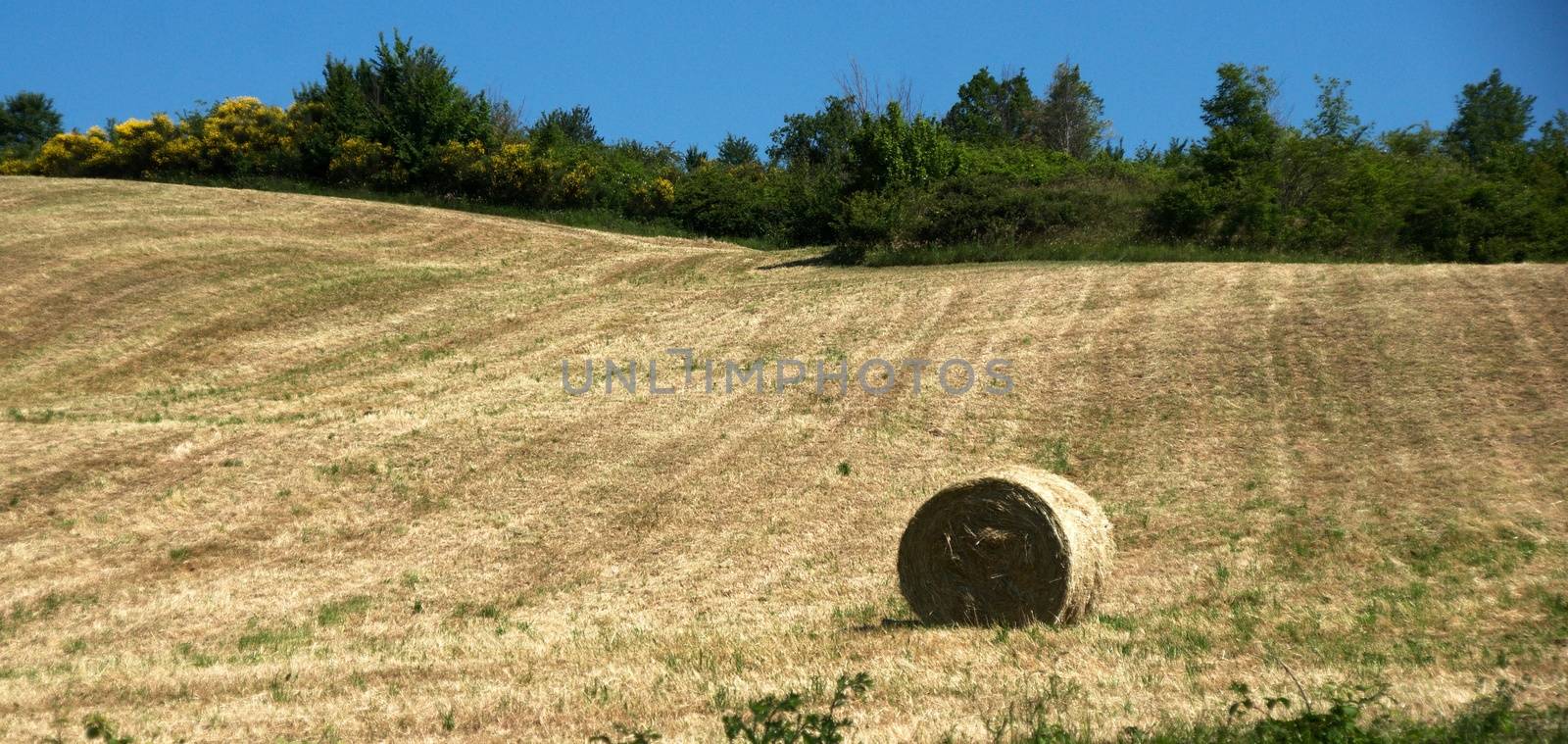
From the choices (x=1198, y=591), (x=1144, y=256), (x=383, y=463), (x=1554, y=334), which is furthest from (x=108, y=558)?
(x=1144, y=256)

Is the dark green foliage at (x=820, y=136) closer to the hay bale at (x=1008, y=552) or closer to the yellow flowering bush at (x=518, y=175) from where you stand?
the yellow flowering bush at (x=518, y=175)

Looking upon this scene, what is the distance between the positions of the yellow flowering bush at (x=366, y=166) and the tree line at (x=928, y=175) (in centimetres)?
9

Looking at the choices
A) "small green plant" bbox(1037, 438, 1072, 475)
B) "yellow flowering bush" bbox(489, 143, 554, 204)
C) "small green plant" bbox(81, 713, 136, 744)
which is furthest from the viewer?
"yellow flowering bush" bbox(489, 143, 554, 204)

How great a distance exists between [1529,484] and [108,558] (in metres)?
19.1

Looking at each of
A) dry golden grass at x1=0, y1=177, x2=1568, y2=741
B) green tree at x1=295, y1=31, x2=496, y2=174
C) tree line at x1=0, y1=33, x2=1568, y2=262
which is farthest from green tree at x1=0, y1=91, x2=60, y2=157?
dry golden grass at x1=0, y1=177, x2=1568, y2=741

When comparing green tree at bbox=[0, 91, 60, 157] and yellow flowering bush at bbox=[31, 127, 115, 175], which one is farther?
green tree at bbox=[0, 91, 60, 157]

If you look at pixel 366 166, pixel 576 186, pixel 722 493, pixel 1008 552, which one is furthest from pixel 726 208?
pixel 1008 552

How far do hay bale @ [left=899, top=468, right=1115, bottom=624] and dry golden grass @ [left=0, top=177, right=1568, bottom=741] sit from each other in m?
0.55

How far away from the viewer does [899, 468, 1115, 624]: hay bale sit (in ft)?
37.4

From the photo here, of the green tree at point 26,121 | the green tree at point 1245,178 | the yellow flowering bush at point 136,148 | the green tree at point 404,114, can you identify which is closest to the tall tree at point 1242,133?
the green tree at point 1245,178

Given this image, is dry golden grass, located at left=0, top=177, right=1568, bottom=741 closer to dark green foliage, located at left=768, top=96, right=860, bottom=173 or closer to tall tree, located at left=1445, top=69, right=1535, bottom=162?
dark green foliage, located at left=768, top=96, right=860, bottom=173

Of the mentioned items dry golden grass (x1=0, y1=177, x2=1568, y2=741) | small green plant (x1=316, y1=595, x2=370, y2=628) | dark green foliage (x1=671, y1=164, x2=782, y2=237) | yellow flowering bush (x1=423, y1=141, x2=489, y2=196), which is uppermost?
yellow flowering bush (x1=423, y1=141, x2=489, y2=196)

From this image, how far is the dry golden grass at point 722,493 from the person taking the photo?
9594mm

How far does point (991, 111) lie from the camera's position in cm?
8731
